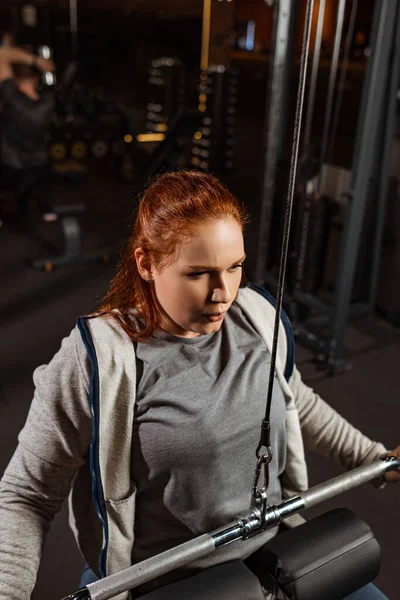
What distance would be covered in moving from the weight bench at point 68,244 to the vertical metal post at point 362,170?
2.16 metres

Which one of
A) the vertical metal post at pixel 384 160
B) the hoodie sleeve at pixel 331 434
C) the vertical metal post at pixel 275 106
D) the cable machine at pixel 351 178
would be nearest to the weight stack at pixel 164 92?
the vertical metal post at pixel 275 106

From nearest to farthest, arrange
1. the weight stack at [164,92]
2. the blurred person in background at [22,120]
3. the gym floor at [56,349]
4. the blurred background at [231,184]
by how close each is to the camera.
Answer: the gym floor at [56,349], the blurred background at [231,184], the blurred person in background at [22,120], the weight stack at [164,92]

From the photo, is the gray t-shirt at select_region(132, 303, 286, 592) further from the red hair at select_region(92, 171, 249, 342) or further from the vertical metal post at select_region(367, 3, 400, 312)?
the vertical metal post at select_region(367, 3, 400, 312)

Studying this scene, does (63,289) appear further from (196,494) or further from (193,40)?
(193,40)

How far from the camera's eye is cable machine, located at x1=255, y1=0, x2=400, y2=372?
109 inches

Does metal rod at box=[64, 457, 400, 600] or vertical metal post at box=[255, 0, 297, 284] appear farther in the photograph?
vertical metal post at box=[255, 0, 297, 284]

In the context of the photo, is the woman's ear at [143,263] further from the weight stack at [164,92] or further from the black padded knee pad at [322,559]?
the weight stack at [164,92]

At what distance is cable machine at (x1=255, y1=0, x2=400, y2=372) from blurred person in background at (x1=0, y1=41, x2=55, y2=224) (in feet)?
7.78

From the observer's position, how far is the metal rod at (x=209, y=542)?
77cm

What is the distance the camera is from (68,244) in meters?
4.57

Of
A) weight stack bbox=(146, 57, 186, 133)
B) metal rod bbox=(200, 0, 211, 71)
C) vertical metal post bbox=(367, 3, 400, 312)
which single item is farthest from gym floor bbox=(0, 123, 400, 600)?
metal rod bbox=(200, 0, 211, 71)

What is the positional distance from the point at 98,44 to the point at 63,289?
559 centimetres

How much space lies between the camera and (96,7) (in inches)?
343

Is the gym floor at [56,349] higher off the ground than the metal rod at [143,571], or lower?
lower
